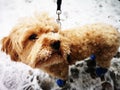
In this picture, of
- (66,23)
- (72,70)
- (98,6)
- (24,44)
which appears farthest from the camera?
(98,6)

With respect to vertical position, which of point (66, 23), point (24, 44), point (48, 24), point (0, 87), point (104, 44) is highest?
point (48, 24)

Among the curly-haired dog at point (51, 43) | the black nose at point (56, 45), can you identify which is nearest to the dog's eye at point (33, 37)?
the curly-haired dog at point (51, 43)

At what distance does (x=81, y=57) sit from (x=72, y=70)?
876 mm

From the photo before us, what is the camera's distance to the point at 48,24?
261cm

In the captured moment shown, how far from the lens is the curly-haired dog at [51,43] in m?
2.43

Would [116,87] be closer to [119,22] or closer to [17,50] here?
[119,22]

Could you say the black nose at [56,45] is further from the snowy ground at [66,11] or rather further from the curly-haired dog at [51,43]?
the snowy ground at [66,11]

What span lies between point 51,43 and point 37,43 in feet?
0.58

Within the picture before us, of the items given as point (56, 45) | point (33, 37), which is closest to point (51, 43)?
point (56, 45)

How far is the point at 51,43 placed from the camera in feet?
7.91

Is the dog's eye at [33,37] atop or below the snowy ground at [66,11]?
atop

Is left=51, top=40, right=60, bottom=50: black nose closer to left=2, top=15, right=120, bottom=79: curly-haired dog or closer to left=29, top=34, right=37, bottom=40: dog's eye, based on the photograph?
left=2, top=15, right=120, bottom=79: curly-haired dog

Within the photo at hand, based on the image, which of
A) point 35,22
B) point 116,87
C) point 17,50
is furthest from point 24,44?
point 116,87

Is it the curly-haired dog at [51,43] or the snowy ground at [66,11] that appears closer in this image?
the curly-haired dog at [51,43]
